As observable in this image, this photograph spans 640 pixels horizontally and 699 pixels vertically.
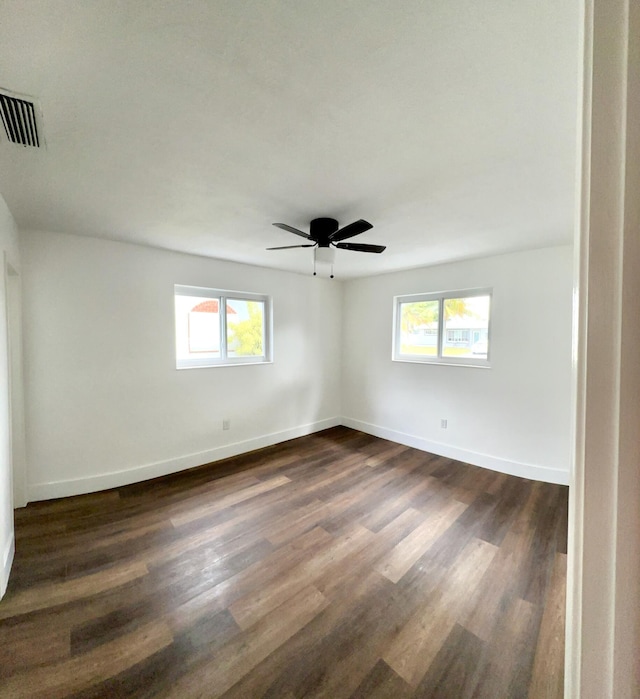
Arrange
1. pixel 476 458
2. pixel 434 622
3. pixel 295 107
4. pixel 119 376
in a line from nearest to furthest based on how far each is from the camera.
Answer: pixel 295 107, pixel 434 622, pixel 119 376, pixel 476 458

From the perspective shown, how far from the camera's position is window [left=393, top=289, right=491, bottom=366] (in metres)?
3.30

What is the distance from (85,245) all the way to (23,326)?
847 mm

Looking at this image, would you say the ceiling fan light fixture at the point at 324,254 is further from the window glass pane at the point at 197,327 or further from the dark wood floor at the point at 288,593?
the dark wood floor at the point at 288,593

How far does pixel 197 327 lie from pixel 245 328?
0.60 meters

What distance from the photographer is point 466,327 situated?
3.41 m

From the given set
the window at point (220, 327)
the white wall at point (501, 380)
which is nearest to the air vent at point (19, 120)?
the window at point (220, 327)

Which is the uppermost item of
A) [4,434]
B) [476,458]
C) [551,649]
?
[4,434]

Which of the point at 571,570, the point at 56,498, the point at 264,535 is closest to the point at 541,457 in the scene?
the point at 264,535

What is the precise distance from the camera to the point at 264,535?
2100 millimetres

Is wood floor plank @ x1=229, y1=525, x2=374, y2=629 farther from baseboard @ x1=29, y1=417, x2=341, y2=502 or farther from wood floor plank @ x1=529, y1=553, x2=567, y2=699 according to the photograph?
baseboard @ x1=29, y1=417, x2=341, y2=502

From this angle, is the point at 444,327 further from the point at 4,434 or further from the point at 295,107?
the point at 4,434

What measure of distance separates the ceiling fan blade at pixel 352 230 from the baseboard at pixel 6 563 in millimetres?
2834

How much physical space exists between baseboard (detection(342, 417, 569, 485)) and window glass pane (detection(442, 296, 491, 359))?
1.14 metres

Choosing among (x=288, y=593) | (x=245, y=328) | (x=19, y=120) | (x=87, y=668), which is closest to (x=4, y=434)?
(x=87, y=668)
